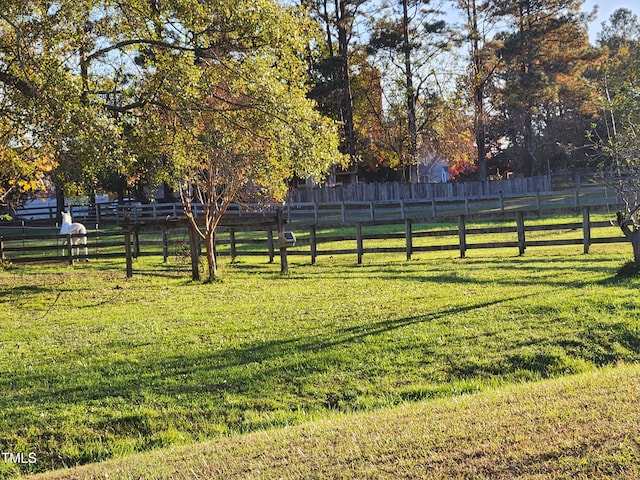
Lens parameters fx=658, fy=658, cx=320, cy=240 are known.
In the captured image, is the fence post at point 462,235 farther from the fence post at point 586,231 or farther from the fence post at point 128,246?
the fence post at point 128,246

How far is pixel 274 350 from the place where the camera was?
364 inches

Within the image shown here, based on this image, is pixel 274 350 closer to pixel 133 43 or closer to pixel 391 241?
pixel 133 43

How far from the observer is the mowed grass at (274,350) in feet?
→ 22.8

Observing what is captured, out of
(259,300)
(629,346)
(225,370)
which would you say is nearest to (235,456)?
(225,370)

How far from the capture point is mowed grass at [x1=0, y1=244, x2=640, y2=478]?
273 inches

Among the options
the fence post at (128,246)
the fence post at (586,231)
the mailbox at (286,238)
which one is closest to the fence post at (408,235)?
the mailbox at (286,238)

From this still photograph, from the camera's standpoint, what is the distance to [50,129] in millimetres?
12523

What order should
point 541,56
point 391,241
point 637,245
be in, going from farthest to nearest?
point 541,56 < point 391,241 < point 637,245

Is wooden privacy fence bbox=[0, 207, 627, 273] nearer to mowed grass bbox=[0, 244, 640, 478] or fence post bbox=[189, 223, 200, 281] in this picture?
fence post bbox=[189, 223, 200, 281]

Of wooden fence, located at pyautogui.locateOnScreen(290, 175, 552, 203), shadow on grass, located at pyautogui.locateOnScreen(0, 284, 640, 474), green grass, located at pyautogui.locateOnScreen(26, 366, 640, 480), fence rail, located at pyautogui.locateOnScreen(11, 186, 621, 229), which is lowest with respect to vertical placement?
shadow on grass, located at pyautogui.locateOnScreen(0, 284, 640, 474)

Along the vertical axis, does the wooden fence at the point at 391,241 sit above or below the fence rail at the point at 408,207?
below

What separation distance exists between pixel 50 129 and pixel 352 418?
29.8 feet

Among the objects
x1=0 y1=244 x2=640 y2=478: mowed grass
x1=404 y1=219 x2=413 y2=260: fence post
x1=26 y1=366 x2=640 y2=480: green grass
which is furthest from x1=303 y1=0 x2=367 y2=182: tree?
x1=26 y1=366 x2=640 y2=480: green grass

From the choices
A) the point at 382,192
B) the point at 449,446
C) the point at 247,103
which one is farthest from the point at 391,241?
the point at 449,446
